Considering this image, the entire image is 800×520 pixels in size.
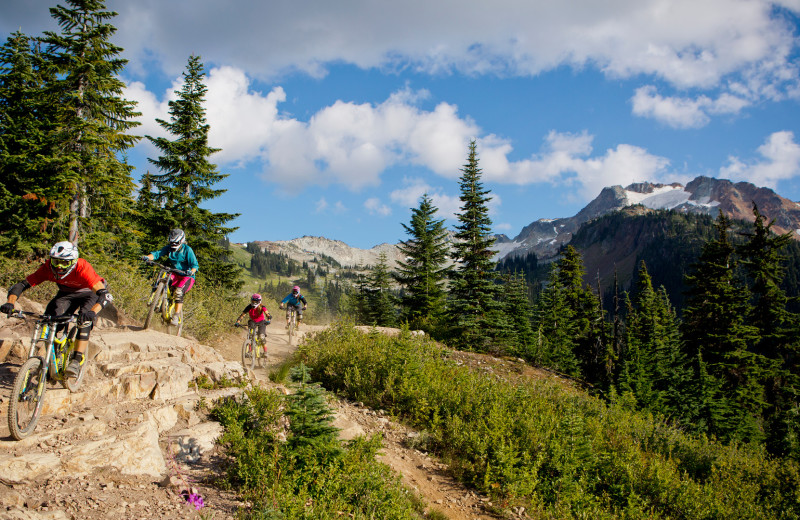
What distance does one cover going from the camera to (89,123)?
609 inches

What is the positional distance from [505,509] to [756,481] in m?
9.53

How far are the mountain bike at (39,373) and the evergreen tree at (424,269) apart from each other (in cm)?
1896

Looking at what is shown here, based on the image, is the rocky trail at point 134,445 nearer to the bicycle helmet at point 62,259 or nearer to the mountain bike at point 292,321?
the bicycle helmet at point 62,259

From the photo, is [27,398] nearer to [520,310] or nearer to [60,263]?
[60,263]

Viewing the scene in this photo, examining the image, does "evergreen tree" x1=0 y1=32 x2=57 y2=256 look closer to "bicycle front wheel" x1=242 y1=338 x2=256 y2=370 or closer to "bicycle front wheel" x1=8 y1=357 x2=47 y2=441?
"bicycle front wheel" x1=242 y1=338 x2=256 y2=370

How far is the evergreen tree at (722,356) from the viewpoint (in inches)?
988

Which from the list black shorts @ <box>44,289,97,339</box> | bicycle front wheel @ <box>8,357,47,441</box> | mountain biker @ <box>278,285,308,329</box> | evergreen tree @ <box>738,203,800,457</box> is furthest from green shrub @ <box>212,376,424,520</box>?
evergreen tree @ <box>738,203,800,457</box>

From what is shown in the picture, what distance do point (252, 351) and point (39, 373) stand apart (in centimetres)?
643

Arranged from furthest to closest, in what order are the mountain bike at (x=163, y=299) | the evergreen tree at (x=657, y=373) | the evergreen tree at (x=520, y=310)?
the evergreen tree at (x=520, y=310), the evergreen tree at (x=657, y=373), the mountain bike at (x=163, y=299)

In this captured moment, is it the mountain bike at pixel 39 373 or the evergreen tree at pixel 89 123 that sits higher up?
the evergreen tree at pixel 89 123

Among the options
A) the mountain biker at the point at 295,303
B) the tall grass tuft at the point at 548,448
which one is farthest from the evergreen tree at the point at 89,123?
the tall grass tuft at the point at 548,448

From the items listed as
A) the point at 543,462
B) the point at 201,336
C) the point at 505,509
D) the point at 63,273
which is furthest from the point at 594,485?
the point at 201,336

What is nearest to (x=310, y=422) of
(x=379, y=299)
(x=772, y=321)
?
(x=379, y=299)

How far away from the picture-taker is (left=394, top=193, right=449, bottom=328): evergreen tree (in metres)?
25.8
